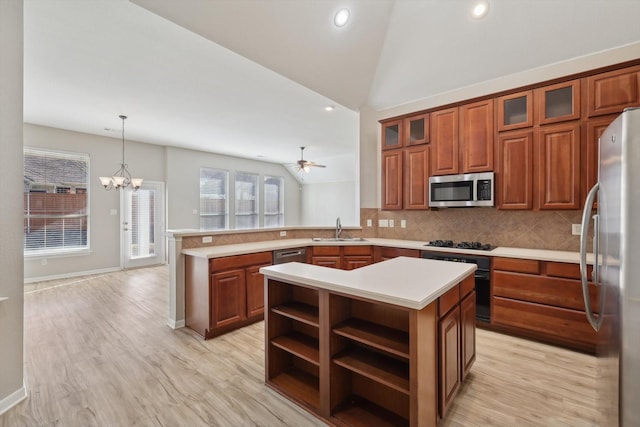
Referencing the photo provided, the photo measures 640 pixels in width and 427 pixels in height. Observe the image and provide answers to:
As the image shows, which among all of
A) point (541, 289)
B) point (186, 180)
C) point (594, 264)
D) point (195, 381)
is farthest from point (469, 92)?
point (186, 180)

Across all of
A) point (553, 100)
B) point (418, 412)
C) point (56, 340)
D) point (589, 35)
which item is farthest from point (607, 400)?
point (56, 340)

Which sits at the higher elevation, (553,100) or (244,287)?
(553,100)

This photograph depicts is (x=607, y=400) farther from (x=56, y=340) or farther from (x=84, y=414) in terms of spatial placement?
(x=56, y=340)

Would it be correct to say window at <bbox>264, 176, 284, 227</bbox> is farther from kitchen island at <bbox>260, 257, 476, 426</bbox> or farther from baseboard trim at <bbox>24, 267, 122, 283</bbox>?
kitchen island at <bbox>260, 257, 476, 426</bbox>

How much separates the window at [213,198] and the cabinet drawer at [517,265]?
7203 millimetres

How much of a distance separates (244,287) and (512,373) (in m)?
2.60

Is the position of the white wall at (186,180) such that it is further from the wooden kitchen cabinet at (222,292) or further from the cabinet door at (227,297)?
the cabinet door at (227,297)

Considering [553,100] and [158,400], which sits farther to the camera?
[553,100]

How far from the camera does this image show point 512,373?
231 centimetres

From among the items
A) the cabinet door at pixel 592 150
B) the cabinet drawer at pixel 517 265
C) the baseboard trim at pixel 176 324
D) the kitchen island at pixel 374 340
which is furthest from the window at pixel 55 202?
the cabinet door at pixel 592 150

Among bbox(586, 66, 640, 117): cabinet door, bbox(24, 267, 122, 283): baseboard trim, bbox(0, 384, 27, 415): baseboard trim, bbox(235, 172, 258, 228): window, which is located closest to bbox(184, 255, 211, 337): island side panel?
bbox(0, 384, 27, 415): baseboard trim

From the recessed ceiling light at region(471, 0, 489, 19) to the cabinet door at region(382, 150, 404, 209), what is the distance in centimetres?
170

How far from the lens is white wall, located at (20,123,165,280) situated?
215 inches

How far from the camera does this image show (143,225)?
6887mm
